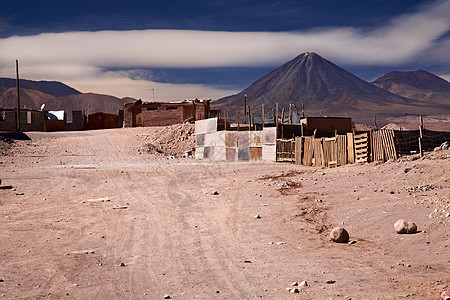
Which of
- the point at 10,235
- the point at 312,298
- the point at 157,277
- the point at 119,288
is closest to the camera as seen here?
the point at 312,298

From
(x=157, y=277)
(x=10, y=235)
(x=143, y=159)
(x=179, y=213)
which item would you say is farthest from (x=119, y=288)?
(x=143, y=159)

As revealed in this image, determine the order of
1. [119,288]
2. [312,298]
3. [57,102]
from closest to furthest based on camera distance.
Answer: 1. [312,298]
2. [119,288]
3. [57,102]

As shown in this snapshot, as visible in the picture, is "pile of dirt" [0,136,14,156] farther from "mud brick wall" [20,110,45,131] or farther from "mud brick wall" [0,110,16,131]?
"mud brick wall" [20,110,45,131]

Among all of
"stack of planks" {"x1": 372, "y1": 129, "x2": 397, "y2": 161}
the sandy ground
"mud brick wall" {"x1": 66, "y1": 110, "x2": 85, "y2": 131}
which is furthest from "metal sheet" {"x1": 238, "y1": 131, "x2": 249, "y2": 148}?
"mud brick wall" {"x1": 66, "y1": 110, "x2": 85, "y2": 131}

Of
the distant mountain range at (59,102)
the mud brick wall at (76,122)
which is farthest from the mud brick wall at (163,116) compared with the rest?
the distant mountain range at (59,102)

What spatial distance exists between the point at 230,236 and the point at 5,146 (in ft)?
92.7

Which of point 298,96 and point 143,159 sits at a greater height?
point 298,96

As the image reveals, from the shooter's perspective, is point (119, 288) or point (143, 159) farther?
point (143, 159)

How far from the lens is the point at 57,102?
17662cm

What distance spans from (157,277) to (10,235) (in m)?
4.30

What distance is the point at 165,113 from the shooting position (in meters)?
50.0

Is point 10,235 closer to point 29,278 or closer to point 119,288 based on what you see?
point 29,278

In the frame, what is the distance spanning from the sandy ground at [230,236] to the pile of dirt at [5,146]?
47.0 ft

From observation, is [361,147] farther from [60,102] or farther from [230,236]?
[60,102]
